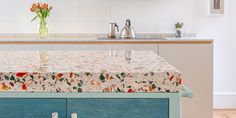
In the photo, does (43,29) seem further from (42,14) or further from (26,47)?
(26,47)

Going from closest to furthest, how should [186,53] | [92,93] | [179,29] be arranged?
1. [92,93]
2. [186,53]
3. [179,29]

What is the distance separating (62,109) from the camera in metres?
0.91

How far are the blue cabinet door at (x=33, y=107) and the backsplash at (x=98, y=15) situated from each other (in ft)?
11.4

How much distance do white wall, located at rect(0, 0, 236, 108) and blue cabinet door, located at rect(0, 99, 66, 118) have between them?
348cm

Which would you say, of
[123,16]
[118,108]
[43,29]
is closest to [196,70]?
[123,16]

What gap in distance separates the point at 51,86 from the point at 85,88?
0.26 ft

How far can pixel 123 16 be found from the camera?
14.3 ft

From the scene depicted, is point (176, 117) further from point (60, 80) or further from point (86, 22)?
point (86, 22)

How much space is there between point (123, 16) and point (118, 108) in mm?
3508

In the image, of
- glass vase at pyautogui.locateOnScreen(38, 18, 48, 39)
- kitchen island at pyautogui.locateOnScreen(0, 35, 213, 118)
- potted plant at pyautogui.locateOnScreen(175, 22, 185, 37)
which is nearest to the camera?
kitchen island at pyautogui.locateOnScreen(0, 35, 213, 118)

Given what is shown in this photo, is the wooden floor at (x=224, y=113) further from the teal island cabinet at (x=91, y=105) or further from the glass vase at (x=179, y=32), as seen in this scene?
the teal island cabinet at (x=91, y=105)

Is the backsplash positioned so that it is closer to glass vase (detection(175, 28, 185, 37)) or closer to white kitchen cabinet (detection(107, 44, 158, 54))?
glass vase (detection(175, 28, 185, 37))

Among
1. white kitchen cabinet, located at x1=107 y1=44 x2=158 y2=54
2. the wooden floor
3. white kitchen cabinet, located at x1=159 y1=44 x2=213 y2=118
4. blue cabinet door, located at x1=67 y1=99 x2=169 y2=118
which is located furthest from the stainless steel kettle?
blue cabinet door, located at x1=67 y1=99 x2=169 y2=118

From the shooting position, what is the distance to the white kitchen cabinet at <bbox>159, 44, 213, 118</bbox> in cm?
371
